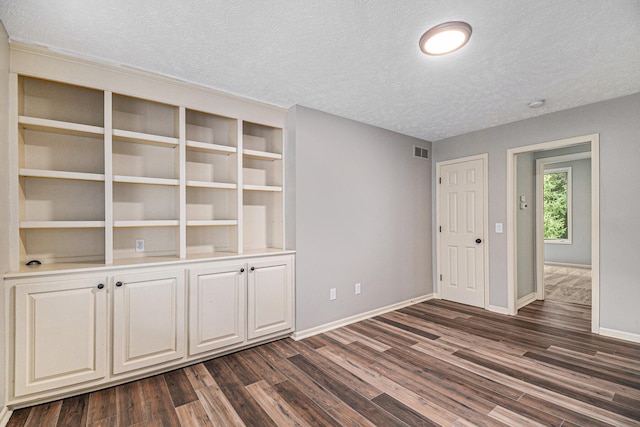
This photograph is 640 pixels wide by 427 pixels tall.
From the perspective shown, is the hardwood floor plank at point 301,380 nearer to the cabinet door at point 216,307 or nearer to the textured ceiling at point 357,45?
the cabinet door at point 216,307

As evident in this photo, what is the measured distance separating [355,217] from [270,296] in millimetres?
1451

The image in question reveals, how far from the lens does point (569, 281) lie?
5.83 metres

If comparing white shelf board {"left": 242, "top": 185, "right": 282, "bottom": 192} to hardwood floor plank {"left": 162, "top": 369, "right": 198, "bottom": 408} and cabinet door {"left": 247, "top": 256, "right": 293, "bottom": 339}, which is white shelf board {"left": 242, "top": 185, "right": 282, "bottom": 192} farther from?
hardwood floor plank {"left": 162, "top": 369, "right": 198, "bottom": 408}

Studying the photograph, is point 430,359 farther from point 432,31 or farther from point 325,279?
point 432,31

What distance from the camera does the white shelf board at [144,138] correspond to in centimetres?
246

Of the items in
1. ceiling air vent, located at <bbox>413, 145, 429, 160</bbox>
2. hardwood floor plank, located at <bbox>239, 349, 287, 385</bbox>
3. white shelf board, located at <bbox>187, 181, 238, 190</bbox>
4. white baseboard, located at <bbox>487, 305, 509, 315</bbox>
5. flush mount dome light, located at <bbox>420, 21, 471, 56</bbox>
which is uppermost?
flush mount dome light, located at <bbox>420, 21, 471, 56</bbox>

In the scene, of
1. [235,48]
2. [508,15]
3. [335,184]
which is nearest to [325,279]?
[335,184]

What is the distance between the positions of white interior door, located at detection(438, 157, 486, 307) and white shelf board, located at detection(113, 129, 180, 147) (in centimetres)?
386

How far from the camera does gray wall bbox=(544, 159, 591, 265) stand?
7.05m

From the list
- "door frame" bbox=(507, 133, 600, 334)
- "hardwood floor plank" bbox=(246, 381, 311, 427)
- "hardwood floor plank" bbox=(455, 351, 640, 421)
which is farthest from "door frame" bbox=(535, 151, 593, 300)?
"hardwood floor plank" bbox=(246, 381, 311, 427)

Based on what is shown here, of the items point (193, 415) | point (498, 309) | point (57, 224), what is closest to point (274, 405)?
point (193, 415)

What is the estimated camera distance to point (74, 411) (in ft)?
6.58

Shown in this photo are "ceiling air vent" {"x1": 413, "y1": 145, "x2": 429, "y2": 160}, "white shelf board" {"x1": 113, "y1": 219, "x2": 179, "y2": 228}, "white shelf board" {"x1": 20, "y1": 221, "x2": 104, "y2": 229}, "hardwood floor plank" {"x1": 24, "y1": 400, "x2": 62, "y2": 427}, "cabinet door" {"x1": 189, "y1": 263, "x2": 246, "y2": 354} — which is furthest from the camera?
"ceiling air vent" {"x1": 413, "y1": 145, "x2": 429, "y2": 160}

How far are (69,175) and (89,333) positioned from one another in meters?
1.18
